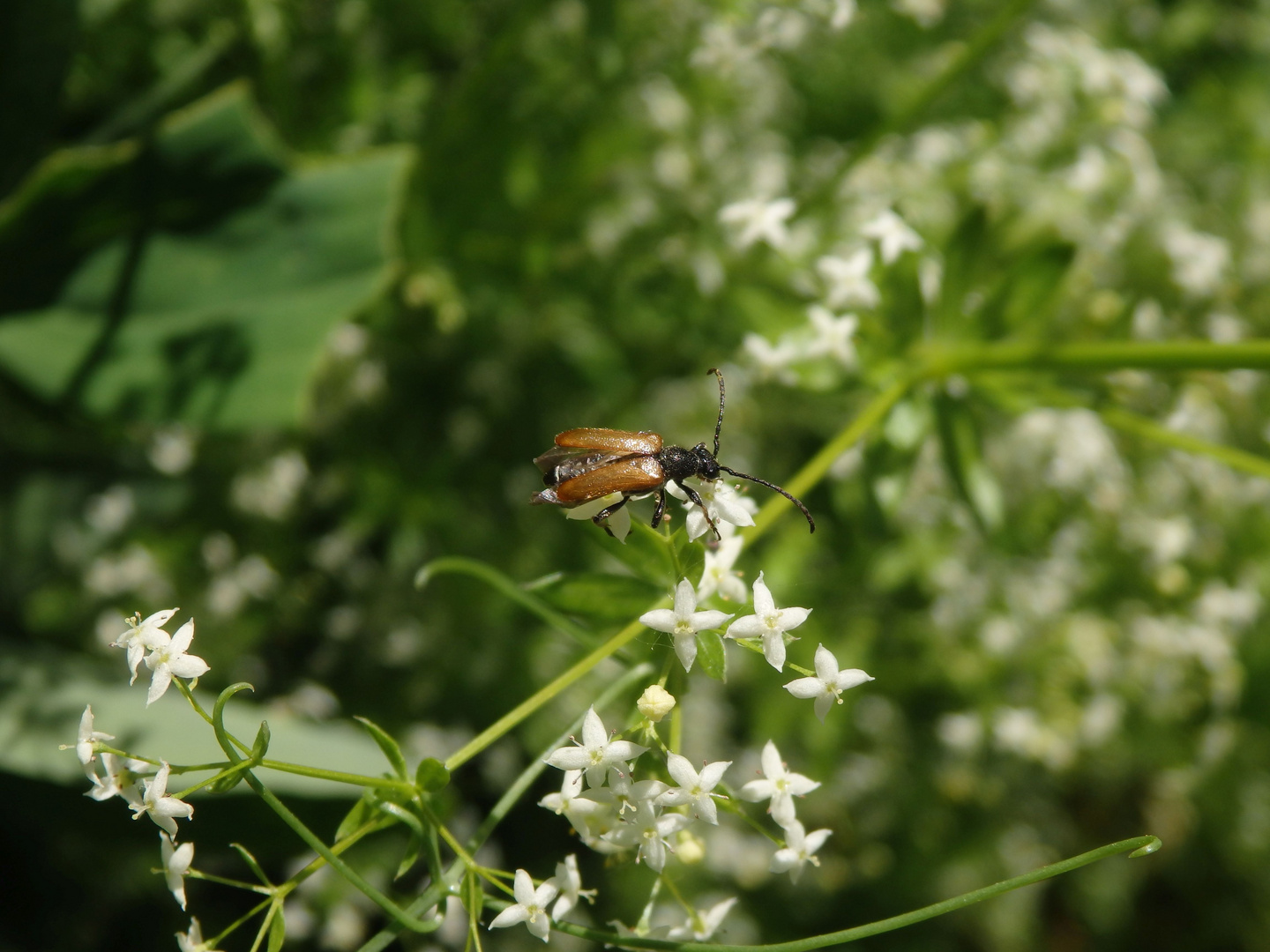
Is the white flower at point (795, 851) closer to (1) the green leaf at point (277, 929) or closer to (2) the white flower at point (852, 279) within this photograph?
(1) the green leaf at point (277, 929)

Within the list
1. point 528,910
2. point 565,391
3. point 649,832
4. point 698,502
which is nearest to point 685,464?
point 698,502

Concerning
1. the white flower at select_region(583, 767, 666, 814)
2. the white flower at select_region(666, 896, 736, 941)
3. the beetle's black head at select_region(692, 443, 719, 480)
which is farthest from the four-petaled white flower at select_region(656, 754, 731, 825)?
the beetle's black head at select_region(692, 443, 719, 480)

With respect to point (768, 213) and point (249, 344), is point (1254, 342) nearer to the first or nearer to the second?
point (768, 213)

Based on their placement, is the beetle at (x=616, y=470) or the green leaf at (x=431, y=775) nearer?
the green leaf at (x=431, y=775)

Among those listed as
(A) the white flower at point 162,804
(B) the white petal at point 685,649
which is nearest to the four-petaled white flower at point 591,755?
(B) the white petal at point 685,649

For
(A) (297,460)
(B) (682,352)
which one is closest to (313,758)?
(A) (297,460)
